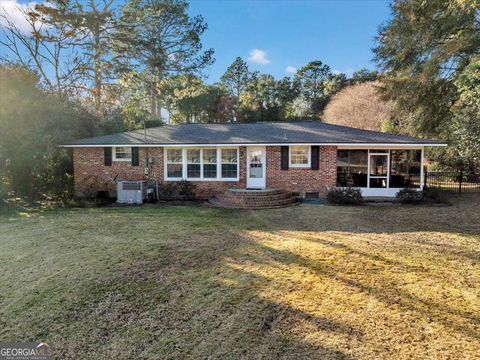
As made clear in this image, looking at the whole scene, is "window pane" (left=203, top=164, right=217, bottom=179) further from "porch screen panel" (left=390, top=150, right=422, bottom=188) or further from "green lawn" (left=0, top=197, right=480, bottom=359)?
"porch screen panel" (left=390, top=150, right=422, bottom=188)

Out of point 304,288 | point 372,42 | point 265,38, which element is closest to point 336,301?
point 304,288

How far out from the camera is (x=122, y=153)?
612 inches

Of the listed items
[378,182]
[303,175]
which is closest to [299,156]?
[303,175]

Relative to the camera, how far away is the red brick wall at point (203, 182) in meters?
14.4

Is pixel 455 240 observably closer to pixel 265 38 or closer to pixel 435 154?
pixel 435 154

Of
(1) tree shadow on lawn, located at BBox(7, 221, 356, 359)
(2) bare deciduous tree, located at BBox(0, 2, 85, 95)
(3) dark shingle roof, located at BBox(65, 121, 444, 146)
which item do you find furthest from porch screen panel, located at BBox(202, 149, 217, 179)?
(2) bare deciduous tree, located at BBox(0, 2, 85, 95)

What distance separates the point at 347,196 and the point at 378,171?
8.56 ft

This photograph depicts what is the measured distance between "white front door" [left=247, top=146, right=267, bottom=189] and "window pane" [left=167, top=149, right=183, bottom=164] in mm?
3304

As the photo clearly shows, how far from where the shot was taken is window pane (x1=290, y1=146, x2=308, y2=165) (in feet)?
47.7

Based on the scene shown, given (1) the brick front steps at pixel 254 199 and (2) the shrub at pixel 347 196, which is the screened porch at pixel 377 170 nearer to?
(2) the shrub at pixel 347 196

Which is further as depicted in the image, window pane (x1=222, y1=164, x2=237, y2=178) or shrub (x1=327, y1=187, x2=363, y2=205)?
window pane (x1=222, y1=164, x2=237, y2=178)

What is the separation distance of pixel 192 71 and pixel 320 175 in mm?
17336

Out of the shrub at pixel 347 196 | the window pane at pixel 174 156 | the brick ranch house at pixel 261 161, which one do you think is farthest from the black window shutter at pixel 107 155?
the shrub at pixel 347 196

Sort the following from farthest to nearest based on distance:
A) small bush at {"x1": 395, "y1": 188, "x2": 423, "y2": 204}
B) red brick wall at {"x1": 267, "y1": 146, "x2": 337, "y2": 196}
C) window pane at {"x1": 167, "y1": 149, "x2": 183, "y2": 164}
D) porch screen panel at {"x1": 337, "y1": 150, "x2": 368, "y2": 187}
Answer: window pane at {"x1": 167, "y1": 149, "x2": 183, "y2": 164}
porch screen panel at {"x1": 337, "y1": 150, "x2": 368, "y2": 187}
red brick wall at {"x1": 267, "y1": 146, "x2": 337, "y2": 196}
small bush at {"x1": 395, "y1": 188, "x2": 423, "y2": 204}
